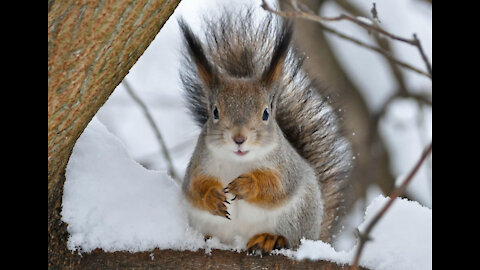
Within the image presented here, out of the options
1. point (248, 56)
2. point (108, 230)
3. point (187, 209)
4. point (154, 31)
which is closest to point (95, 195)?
point (108, 230)

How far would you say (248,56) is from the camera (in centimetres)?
194

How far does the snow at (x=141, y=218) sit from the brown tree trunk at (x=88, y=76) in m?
0.03

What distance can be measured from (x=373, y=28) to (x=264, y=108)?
2.18 ft

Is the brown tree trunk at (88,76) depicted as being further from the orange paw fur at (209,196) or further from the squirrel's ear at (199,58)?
the squirrel's ear at (199,58)

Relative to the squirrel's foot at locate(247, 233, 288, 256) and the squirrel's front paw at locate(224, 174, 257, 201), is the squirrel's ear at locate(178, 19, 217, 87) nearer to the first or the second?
the squirrel's front paw at locate(224, 174, 257, 201)

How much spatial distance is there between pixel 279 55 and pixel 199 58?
210 millimetres

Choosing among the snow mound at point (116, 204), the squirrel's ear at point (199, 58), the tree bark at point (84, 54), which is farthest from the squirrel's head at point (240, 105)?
the tree bark at point (84, 54)

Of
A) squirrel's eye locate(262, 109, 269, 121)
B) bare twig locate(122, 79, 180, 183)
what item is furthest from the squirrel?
Result: bare twig locate(122, 79, 180, 183)

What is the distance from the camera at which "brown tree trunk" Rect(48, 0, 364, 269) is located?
1.17m

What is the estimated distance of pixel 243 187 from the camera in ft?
5.04

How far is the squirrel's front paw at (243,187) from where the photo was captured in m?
1.53

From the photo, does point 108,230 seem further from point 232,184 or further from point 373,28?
point 373,28

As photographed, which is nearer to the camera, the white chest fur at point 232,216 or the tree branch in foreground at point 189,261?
the tree branch in foreground at point 189,261

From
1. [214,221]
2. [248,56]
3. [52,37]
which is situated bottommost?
[214,221]
